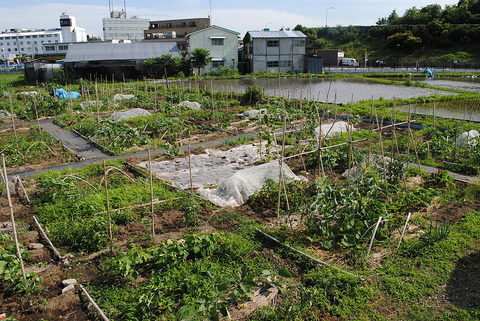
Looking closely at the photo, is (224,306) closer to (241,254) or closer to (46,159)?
(241,254)

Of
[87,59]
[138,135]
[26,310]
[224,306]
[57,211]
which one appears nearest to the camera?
[224,306]

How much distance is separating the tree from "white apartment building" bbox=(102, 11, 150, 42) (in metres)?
49.6

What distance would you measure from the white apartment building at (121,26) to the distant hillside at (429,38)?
44.9 meters

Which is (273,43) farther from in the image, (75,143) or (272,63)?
(75,143)

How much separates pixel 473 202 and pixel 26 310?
21.3 feet

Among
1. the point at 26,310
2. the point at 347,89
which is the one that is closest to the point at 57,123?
the point at 26,310

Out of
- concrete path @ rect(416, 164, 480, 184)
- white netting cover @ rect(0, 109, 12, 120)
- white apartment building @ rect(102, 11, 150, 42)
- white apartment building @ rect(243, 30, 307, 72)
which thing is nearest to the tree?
white apartment building @ rect(243, 30, 307, 72)

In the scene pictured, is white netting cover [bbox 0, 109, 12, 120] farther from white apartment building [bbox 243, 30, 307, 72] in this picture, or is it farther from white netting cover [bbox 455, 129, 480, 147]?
white apartment building [bbox 243, 30, 307, 72]

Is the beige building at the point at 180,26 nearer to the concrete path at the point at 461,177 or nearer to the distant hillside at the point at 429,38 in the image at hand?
the distant hillside at the point at 429,38

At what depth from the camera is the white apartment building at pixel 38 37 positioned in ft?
301

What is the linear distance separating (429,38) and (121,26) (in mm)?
58001

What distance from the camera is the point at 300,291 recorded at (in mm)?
4066

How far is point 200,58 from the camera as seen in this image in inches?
1316

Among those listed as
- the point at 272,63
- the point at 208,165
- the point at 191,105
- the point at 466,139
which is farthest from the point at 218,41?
the point at 466,139
